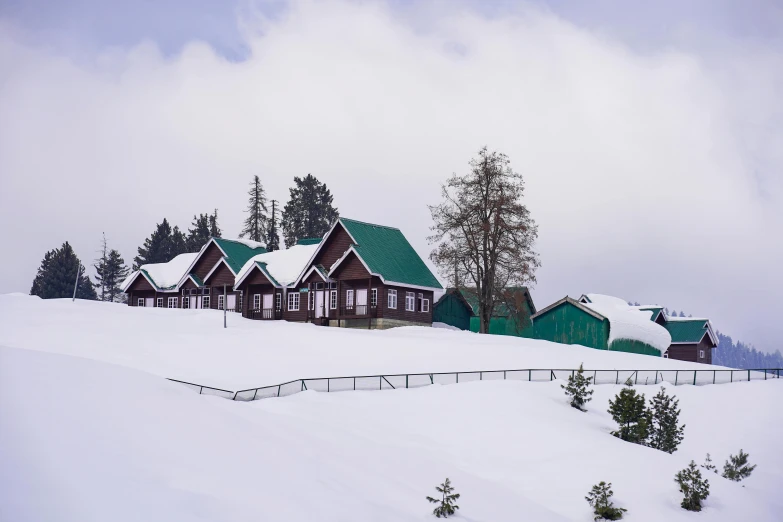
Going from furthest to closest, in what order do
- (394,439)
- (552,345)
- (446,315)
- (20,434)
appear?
1. (446,315)
2. (552,345)
3. (394,439)
4. (20,434)

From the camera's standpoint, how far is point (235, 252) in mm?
70562

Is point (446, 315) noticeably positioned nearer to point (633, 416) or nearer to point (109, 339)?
point (109, 339)

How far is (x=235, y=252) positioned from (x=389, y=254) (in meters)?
19.2

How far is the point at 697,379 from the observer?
39344mm

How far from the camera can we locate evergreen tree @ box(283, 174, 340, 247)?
9638 centimetres

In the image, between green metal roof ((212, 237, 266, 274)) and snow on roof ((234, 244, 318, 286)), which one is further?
green metal roof ((212, 237, 266, 274))

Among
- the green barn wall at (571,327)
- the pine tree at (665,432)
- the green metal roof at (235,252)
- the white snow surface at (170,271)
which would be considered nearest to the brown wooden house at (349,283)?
the green metal roof at (235,252)

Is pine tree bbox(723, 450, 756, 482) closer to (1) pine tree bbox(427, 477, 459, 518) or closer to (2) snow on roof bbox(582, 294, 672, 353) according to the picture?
(1) pine tree bbox(427, 477, 459, 518)

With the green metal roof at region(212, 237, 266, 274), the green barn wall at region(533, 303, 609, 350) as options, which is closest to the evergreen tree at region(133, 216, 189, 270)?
the green metal roof at region(212, 237, 266, 274)

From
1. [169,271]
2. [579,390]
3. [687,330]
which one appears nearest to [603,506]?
[579,390]

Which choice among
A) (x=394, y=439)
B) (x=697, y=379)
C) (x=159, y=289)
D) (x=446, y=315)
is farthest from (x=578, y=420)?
(x=159, y=289)

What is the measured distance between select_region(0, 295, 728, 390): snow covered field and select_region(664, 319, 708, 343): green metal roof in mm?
18537

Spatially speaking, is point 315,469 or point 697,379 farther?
point 697,379

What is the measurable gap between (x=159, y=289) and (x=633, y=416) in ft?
192
